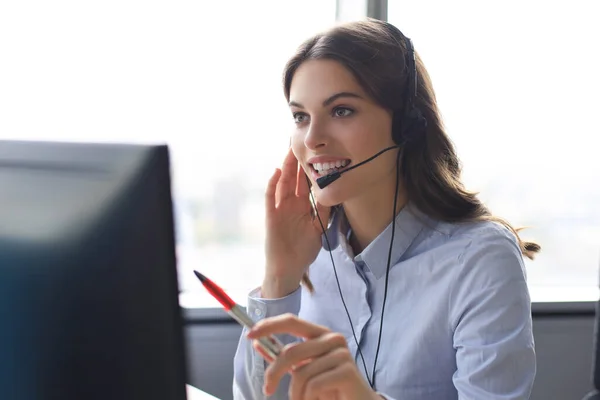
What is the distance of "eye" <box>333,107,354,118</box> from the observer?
134 centimetres

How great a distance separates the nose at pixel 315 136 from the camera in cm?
133

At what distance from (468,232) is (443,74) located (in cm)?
89

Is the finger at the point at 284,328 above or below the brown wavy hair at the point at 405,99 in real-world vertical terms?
below

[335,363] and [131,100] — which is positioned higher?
[131,100]

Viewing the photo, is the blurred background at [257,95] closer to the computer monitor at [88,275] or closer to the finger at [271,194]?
the finger at [271,194]

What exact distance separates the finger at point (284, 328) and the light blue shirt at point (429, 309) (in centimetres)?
39

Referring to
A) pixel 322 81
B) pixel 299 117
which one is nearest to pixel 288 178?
pixel 299 117

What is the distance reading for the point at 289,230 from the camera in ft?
4.69

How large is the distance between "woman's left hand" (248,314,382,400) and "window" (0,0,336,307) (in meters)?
1.05

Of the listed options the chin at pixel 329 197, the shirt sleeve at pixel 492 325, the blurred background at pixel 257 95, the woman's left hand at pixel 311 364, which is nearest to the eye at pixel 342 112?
the chin at pixel 329 197

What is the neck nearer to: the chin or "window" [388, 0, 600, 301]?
the chin

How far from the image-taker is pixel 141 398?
0.51 meters

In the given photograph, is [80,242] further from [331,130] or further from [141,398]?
[331,130]

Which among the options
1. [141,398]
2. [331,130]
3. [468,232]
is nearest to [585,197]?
[468,232]
